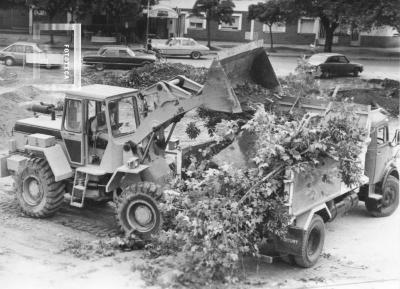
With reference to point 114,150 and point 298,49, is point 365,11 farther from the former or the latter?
point 298,49

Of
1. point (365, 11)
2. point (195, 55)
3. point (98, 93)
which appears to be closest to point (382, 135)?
point (98, 93)

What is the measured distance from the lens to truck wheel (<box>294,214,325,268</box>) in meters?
9.12

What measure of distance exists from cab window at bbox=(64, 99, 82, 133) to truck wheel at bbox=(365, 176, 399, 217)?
575cm

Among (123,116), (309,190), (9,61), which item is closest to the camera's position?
(309,190)

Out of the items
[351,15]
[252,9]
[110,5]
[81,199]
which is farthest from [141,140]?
[252,9]

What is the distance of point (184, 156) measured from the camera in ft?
33.7

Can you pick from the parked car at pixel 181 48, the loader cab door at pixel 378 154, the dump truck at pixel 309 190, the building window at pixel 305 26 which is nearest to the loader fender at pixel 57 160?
the dump truck at pixel 309 190

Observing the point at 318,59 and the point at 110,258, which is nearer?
the point at 110,258

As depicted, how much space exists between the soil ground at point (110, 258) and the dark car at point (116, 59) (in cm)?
1711

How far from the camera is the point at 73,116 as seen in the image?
1068cm

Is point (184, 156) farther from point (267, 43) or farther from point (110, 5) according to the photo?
point (267, 43)

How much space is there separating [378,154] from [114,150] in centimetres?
503

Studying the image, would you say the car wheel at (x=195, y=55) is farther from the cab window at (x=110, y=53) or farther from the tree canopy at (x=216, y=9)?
the cab window at (x=110, y=53)

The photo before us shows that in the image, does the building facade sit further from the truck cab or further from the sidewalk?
the truck cab
